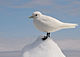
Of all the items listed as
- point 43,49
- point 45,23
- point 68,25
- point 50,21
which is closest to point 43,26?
point 45,23

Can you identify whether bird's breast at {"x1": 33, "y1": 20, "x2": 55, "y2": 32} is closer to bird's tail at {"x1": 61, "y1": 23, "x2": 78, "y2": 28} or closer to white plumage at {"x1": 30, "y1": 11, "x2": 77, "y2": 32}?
white plumage at {"x1": 30, "y1": 11, "x2": 77, "y2": 32}

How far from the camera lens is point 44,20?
993 centimetres

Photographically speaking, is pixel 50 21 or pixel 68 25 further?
pixel 68 25

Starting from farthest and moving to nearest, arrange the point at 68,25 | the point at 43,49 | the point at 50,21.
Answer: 1. the point at 68,25
2. the point at 50,21
3. the point at 43,49

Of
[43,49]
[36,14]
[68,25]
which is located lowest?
[43,49]

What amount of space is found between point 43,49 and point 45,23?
0.99m

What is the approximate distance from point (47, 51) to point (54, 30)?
88cm

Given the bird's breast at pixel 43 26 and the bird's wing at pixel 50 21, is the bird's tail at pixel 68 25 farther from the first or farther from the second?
the bird's breast at pixel 43 26

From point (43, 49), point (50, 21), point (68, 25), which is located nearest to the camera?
point (43, 49)

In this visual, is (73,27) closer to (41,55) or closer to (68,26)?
(68,26)

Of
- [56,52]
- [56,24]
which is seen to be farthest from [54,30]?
[56,52]

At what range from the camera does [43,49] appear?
980cm

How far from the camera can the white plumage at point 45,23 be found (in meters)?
9.88

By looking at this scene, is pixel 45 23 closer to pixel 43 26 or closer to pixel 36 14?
pixel 43 26
